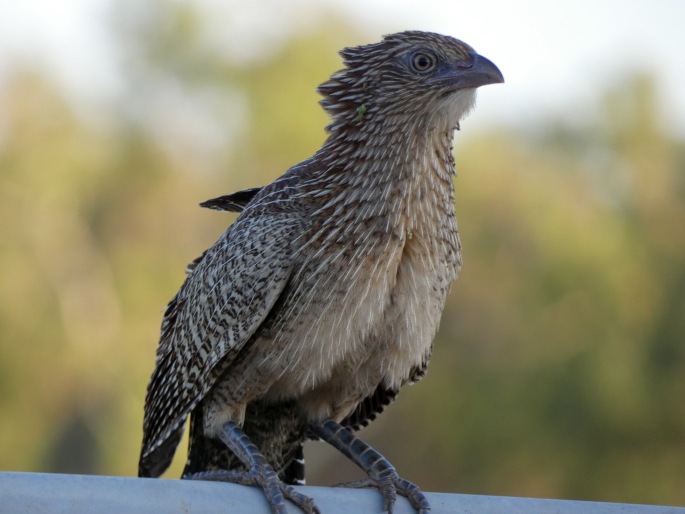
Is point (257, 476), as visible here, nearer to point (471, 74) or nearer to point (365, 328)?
point (365, 328)

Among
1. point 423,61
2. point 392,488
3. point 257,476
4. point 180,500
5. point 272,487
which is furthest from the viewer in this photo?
point 423,61

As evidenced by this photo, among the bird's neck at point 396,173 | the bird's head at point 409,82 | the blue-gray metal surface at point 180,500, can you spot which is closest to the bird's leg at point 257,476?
the blue-gray metal surface at point 180,500

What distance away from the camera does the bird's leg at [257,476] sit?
405 centimetres

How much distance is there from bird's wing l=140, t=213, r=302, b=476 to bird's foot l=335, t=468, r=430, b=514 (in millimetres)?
830

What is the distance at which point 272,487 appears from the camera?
4.22 m

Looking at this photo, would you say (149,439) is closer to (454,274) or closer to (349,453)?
(349,453)

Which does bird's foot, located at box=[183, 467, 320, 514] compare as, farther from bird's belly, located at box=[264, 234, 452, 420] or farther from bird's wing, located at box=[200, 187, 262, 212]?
bird's wing, located at box=[200, 187, 262, 212]

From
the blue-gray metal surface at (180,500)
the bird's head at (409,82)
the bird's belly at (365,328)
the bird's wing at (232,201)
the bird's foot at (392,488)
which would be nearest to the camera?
the blue-gray metal surface at (180,500)

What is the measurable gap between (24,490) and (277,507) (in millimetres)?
1281

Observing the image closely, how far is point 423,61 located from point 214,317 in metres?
1.51

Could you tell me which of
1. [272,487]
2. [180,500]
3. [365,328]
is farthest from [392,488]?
[180,500]

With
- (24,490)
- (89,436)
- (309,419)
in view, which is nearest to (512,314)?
(89,436)

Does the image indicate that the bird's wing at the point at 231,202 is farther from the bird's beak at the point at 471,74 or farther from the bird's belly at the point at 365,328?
the bird's beak at the point at 471,74

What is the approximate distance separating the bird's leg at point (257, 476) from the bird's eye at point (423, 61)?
72.3 inches
